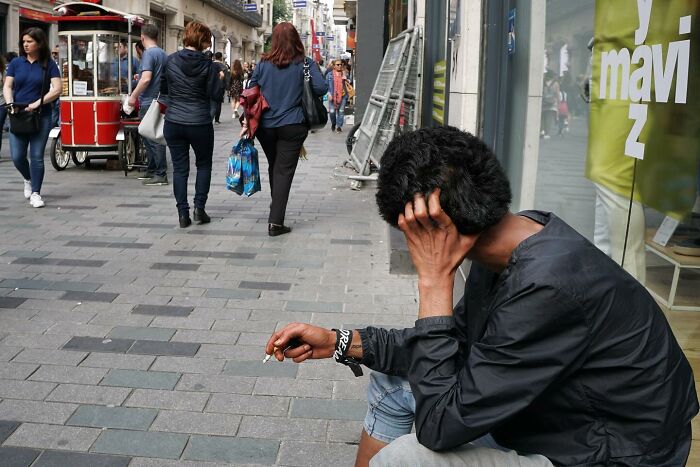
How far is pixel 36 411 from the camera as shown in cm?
329

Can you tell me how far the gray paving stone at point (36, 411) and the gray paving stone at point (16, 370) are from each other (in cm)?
30

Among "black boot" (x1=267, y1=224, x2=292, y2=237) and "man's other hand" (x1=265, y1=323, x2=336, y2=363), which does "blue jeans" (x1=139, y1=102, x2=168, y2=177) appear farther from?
"man's other hand" (x1=265, y1=323, x2=336, y2=363)

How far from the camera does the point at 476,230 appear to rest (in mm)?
1715

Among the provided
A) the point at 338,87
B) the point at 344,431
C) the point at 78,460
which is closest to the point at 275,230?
the point at 344,431

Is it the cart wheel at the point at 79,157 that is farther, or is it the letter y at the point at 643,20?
the cart wheel at the point at 79,157

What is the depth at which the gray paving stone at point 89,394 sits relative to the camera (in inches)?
134

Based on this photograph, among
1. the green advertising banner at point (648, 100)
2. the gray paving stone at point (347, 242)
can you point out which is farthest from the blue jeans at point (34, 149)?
the green advertising banner at point (648, 100)

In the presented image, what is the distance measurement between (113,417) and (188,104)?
169 inches

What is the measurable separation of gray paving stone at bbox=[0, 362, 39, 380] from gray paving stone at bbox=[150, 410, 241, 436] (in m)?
0.83

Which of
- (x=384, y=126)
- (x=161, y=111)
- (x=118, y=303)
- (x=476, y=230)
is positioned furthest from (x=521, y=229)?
(x=384, y=126)

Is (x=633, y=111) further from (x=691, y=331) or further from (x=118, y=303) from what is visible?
(x=118, y=303)

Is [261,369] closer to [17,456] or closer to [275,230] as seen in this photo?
[17,456]

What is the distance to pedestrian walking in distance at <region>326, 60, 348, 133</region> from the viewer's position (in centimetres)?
1877

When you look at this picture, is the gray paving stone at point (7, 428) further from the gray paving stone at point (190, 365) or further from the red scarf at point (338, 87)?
the red scarf at point (338, 87)
